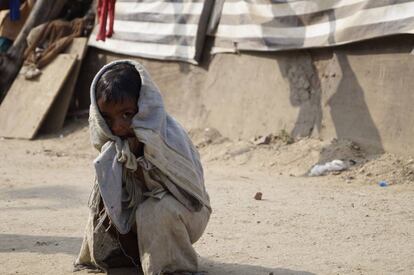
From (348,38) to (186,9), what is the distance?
2660 mm

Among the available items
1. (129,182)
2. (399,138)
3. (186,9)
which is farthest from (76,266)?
(186,9)

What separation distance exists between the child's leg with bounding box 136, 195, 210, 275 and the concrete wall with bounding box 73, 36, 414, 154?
3.77 metres

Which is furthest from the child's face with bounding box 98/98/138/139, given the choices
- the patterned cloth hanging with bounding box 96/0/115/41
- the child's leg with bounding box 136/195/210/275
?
the patterned cloth hanging with bounding box 96/0/115/41

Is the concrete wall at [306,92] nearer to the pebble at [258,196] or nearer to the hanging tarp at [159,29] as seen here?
the hanging tarp at [159,29]

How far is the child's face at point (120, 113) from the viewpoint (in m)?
3.02

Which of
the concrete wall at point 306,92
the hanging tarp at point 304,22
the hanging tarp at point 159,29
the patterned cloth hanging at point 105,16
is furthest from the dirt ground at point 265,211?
the patterned cloth hanging at point 105,16

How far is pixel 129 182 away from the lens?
3252 mm

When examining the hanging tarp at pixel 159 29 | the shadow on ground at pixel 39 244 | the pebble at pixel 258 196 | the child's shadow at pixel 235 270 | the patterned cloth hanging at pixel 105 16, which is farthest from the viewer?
the patterned cloth hanging at pixel 105 16

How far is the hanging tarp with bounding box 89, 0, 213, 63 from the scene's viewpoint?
8.88 m

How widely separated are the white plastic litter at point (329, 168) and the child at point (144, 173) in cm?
350

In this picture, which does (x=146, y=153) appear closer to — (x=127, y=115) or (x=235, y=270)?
(x=127, y=115)

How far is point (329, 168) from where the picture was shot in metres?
6.68

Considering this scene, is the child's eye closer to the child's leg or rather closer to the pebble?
the child's leg

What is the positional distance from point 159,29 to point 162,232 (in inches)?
261
